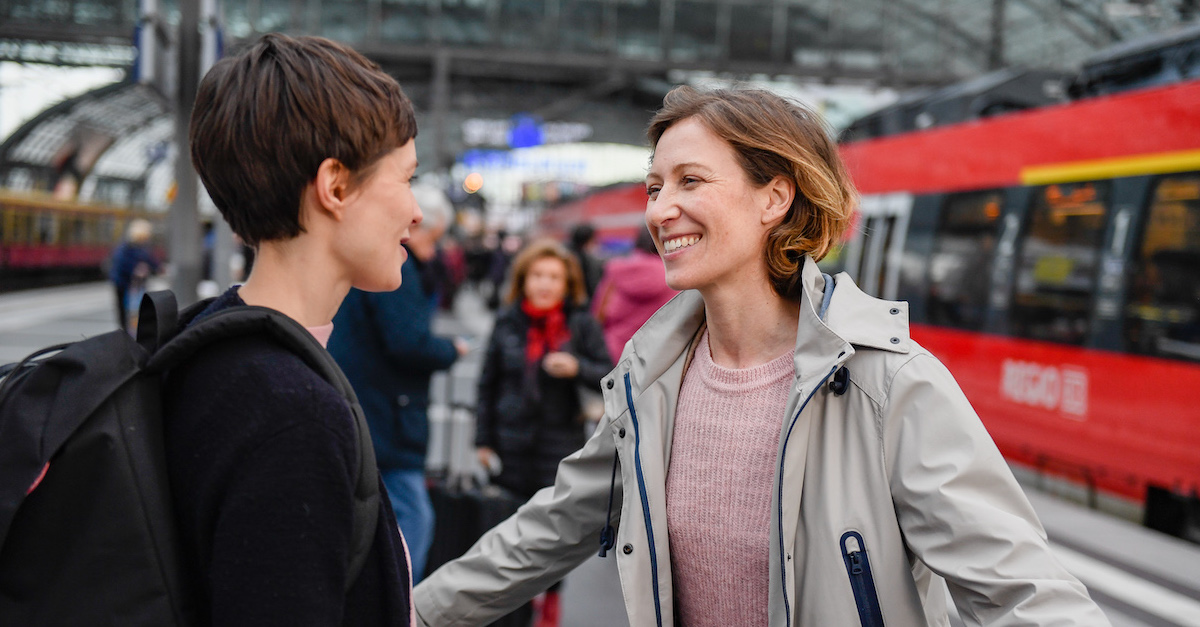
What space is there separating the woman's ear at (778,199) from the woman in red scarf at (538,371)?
102 inches

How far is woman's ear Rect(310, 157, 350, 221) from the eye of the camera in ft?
4.14

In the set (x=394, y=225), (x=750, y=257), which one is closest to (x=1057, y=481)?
(x=750, y=257)

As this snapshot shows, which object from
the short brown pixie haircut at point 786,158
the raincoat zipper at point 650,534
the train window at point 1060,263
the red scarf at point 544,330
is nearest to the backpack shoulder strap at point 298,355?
the raincoat zipper at point 650,534

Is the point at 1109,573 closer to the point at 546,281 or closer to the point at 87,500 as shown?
the point at 546,281

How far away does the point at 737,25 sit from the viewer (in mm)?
25672

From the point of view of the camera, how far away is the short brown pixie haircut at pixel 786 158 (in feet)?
6.17

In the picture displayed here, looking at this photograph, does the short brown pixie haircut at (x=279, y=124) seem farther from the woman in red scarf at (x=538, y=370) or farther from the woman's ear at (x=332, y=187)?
the woman in red scarf at (x=538, y=370)

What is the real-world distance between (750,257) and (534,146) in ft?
75.3

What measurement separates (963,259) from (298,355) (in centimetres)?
848

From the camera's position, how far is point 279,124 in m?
1.22

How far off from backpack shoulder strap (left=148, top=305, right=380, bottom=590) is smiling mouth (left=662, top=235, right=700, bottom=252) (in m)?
0.86

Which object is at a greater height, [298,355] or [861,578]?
[298,355]

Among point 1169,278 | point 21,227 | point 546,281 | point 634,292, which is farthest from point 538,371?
point 21,227

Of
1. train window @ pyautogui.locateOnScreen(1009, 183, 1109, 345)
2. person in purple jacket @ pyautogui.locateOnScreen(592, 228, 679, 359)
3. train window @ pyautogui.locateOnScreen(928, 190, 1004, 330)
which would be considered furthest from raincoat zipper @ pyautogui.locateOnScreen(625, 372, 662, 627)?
train window @ pyautogui.locateOnScreen(928, 190, 1004, 330)
